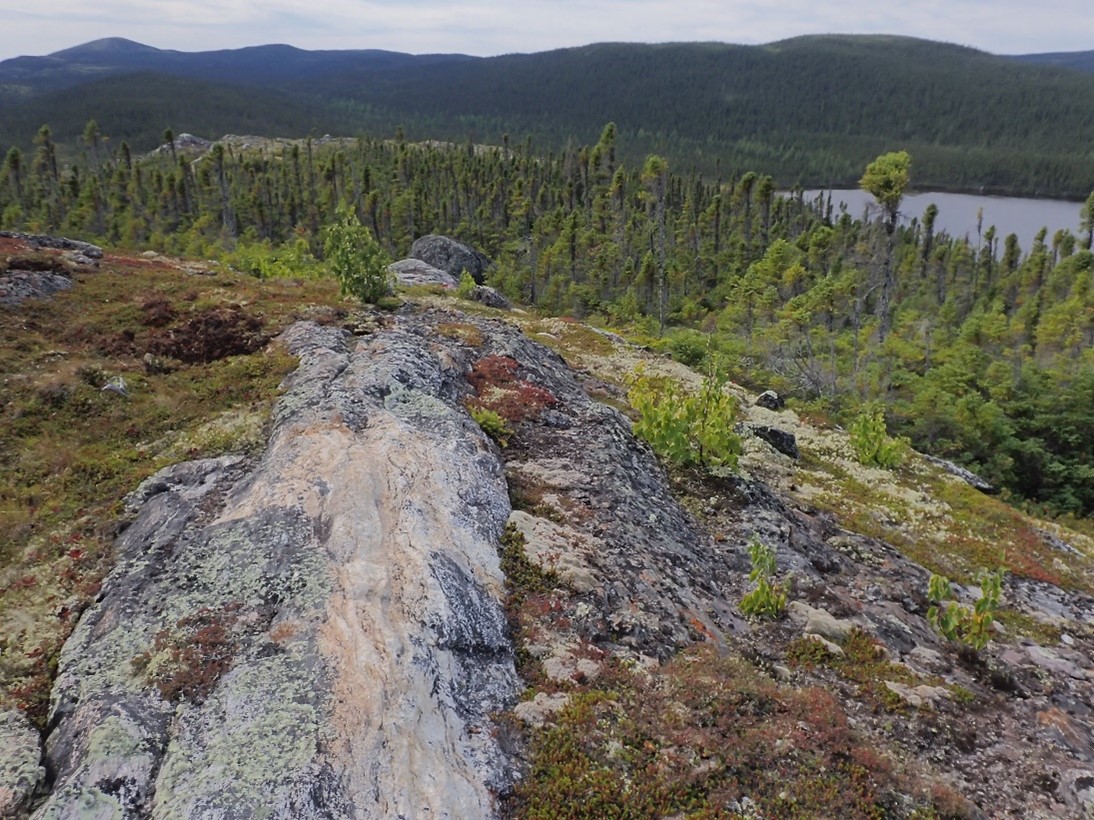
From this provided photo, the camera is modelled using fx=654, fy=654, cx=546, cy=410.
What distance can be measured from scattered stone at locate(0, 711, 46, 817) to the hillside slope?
48mm

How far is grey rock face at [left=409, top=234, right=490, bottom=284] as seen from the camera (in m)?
93.5

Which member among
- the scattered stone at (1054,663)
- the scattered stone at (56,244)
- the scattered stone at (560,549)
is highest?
the scattered stone at (56,244)

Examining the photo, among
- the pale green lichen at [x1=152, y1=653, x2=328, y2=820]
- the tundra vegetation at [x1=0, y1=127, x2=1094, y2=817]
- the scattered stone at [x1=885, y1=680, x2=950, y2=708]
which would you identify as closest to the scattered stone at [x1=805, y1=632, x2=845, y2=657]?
the tundra vegetation at [x1=0, y1=127, x2=1094, y2=817]

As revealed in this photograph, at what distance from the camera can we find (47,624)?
11.5m

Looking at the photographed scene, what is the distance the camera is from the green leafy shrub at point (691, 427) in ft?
70.2

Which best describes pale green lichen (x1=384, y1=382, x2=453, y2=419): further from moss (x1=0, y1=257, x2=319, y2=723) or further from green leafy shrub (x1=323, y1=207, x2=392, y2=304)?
green leafy shrub (x1=323, y1=207, x2=392, y2=304)

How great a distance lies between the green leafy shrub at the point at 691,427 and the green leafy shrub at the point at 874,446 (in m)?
Result: 12.3

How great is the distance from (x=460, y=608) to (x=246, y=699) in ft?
11.7

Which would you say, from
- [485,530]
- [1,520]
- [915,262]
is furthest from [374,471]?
[915,262]

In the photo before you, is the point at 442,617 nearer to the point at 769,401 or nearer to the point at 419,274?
the point at 769,401

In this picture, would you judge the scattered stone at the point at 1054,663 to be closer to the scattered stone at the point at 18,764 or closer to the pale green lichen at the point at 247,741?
the pale green lichen at the point at 247,741

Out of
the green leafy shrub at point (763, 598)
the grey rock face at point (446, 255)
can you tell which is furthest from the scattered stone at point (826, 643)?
the grey rock face at point (446, 255)

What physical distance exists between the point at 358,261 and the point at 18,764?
22.3 metres

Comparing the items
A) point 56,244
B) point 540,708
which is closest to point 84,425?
point 540,708
